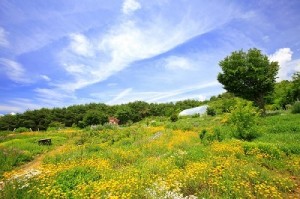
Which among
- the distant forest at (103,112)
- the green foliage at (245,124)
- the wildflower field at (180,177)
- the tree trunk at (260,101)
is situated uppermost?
the distant forest at (103,112)

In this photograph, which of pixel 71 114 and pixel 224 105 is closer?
pixel 224 105

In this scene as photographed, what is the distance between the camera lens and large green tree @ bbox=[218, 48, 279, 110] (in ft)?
90.5

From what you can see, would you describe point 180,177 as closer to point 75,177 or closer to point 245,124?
point 75,177

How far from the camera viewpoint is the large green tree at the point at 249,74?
27.6 m

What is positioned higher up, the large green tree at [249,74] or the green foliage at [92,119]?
the large green tree at [249,74]

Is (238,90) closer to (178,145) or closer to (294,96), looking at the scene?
(294,96)

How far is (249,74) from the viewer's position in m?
27.6

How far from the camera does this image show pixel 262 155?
10102mm

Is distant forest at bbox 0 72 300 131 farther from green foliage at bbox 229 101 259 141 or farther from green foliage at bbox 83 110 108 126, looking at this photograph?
green foliage at bbox 229 101 259 141

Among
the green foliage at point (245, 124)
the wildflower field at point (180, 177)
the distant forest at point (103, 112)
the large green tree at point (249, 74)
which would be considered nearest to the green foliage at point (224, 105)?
the distant forest at point (103, 112)

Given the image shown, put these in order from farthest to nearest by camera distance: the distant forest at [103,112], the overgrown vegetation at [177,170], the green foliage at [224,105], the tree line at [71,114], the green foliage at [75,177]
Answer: the tree line at [71,114] < the distant forest at [103,112] < the green foliage at [224,105] < the green foliage at [75,177] < the overgrown vegetation at [177,170]

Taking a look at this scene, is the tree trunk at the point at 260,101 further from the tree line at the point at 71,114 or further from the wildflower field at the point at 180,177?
the tree line at the point at 71,114

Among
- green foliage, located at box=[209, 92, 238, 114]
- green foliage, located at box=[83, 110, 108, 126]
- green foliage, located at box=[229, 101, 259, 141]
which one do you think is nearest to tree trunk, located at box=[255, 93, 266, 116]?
green foliage, located at box=[209, 92, 238, 114]

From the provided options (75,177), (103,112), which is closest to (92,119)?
(103,112)
